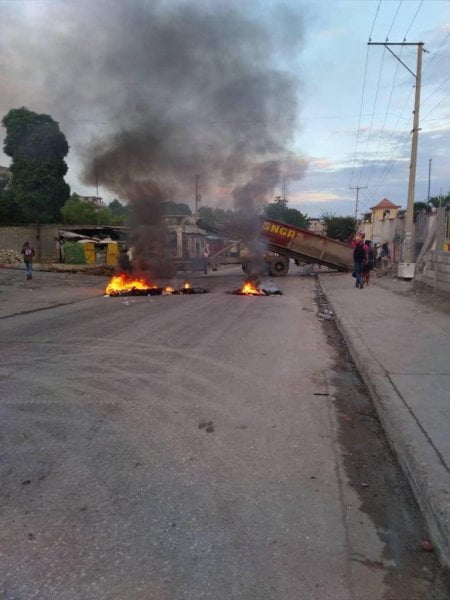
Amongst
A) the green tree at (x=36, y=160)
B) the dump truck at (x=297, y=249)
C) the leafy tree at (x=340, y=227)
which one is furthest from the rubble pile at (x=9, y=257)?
the leafy tree at (x=340, y=227)

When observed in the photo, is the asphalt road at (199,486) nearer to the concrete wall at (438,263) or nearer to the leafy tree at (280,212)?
the concrete wall at (438,263)

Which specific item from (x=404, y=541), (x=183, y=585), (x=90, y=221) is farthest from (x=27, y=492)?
(x=90, y=221)

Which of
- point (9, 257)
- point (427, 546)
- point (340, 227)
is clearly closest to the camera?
point (427, 546)

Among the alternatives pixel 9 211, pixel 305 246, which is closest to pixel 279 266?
pixel 305 246

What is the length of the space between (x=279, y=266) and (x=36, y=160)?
14.3 meters

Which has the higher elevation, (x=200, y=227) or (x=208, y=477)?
(x=200, y=227)

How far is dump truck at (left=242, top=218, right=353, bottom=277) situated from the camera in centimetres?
2191

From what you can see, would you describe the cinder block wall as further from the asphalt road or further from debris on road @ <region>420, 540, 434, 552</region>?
debris on road @ <region>420, 540, 434, 552</region>

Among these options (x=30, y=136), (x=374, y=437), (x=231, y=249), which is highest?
(x=30, y=136)

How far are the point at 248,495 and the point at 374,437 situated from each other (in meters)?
1.46

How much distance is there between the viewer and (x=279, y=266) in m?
23.2

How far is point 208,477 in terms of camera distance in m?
3.15

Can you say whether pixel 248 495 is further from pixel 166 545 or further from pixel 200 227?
pixel 200 227

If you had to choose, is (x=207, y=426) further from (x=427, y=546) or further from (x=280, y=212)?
(x=280, y=212)
